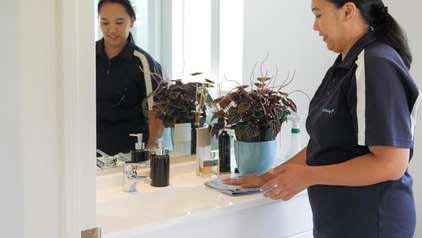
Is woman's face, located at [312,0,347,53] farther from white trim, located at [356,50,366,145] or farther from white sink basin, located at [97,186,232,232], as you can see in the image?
white sink basin, located at [97,186,232,232]

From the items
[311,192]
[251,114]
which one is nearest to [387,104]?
[311,192]

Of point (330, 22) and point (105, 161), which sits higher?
point (330, 22)

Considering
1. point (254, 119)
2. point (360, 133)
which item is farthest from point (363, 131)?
point (254, 119)

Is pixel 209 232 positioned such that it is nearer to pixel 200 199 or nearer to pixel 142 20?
pixel 200 199

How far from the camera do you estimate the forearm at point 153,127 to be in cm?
182

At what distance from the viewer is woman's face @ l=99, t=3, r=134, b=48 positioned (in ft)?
5.48

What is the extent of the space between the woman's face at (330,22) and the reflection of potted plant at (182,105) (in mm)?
623

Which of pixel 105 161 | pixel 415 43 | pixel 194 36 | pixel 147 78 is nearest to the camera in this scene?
pixel 105 161

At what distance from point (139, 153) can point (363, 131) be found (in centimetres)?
85

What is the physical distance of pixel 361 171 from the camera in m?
1.20
